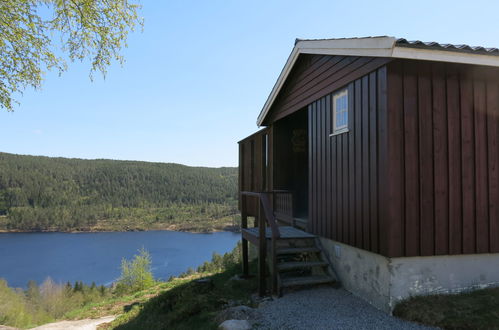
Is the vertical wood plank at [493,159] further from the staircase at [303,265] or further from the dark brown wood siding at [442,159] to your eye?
the staircase at [303,265]

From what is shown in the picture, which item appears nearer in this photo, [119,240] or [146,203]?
[119,240]

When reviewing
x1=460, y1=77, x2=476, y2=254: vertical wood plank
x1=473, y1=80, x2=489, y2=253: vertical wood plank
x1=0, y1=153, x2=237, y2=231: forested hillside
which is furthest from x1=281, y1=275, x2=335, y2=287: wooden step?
x1=0, y1=153, x2=237, y2=231: forested hillside

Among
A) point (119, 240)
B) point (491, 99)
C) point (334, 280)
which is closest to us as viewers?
point (491, 99)

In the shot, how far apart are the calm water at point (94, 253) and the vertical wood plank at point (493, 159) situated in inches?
2412

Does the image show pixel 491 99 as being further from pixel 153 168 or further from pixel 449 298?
pixel 153 168

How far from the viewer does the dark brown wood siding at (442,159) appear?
4.84 meters

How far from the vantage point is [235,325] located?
15.6 feet

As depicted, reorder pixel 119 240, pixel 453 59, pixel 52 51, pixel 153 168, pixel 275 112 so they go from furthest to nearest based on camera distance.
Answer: pixel 153 168, pixel 119 240, pixel 275 112, pixel 52 51, pixel 453 59

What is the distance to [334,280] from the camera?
20.5 ft

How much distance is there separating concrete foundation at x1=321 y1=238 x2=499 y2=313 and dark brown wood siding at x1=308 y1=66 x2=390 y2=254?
0.29 m

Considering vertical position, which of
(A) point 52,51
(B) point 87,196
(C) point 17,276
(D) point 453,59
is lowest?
(C) point 17,276

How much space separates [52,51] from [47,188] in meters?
144

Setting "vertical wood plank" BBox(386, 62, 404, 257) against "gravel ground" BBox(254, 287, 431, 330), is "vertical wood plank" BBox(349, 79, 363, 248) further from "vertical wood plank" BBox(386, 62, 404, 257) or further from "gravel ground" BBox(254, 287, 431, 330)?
"gravel ground" BBox(254, 287, 431, 330)

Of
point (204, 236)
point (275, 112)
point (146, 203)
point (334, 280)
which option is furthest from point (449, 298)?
point (146, 203)
